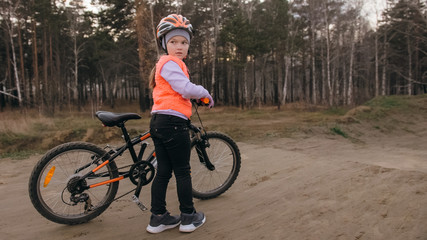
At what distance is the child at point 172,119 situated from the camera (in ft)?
8.19

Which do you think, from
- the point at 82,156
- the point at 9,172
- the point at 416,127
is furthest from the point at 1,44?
the point at 416,127

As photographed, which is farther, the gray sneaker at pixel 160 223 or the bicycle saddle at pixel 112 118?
the bicycle saddle at pixel 112 118

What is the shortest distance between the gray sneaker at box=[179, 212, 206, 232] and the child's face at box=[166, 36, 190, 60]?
60.1 inches

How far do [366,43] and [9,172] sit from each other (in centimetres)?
3761

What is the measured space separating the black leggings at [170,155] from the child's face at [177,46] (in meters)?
0.61

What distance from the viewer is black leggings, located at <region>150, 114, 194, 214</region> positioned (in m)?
2.52

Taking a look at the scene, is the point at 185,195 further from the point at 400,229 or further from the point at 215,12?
the point at 215,12

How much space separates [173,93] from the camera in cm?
255

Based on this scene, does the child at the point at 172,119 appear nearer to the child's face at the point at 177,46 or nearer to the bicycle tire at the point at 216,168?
the child's face at the point at 177,46

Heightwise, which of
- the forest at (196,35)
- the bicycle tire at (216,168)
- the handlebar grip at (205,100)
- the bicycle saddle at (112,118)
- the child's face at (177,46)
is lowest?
the bicycle tire at (216,168)

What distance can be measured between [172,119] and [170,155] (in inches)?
13.6

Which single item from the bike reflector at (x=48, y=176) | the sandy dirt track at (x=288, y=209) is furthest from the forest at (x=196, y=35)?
the bike reflector at (x=48, y=176)

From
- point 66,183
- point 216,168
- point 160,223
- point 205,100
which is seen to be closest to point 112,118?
point 66,183

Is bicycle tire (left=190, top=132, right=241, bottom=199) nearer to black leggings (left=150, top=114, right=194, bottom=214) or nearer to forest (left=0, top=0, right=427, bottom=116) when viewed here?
black leggings (left=150, top=114, right=194, bottom=214)
